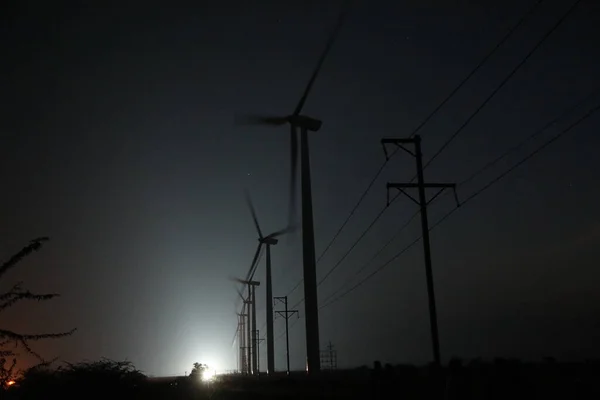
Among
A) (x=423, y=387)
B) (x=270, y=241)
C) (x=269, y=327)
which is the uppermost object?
(x=270, y=241)

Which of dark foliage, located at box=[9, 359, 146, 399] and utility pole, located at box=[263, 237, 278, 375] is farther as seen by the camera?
utility pole, located at box=[263, 237, 278, 375]

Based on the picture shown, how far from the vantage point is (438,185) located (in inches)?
1273

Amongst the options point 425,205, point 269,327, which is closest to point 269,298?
point 269,327

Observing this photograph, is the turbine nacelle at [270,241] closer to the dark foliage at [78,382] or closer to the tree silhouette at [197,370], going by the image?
the tree silhouette at [197,370]

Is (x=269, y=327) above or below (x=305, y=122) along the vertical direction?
below

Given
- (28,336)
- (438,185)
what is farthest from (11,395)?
(438,185)

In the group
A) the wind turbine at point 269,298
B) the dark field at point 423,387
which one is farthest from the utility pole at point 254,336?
the dark field at point 423,387

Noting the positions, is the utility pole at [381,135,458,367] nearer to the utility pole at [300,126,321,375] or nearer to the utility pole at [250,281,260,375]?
the utility pole at [300,126,321,375]

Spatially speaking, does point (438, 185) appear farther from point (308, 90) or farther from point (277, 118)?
point (277, 118)

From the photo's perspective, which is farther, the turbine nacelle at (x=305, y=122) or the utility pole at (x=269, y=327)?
the utility pole at (x=269, y=327)

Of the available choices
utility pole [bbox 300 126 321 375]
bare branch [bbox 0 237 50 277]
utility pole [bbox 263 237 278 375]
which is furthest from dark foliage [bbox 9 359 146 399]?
utility pole [bbox 263 237 278 375]

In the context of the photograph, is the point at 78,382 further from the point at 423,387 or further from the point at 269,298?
the point at 269,298

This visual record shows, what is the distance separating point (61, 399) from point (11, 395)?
180 cm

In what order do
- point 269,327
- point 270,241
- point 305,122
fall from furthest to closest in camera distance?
point 270,241 < point 269,327 < point 305,122
